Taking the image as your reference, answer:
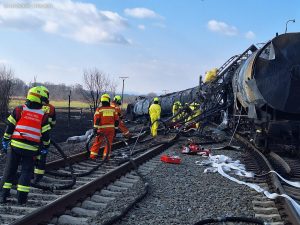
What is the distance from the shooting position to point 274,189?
6.88m

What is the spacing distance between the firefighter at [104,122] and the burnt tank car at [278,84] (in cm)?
406

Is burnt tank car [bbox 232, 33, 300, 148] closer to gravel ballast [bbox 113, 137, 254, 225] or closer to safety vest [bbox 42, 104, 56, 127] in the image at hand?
gravel ballast [bbox 113, 137, 254, 225]

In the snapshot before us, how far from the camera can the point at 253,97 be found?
11492 millimetres

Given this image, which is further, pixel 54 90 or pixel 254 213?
pixel 54 90

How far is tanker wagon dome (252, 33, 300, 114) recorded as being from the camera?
35.9 ft

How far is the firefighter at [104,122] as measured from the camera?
34.4 feet

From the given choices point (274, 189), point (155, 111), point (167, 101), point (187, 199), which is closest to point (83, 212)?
point (187, 199)

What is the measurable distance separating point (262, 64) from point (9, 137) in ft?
24.7

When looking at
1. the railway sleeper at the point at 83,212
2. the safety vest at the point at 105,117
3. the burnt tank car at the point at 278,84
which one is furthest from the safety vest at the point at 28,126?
the burnt tank car at the point at 278,84

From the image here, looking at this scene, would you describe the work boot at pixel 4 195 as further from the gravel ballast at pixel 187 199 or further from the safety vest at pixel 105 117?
the safety vest at pixel 105 117

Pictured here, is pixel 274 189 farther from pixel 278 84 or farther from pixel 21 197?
pixel 278 84

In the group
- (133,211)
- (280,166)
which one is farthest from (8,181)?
(280,166)

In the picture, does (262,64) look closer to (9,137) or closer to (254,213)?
(254,213)

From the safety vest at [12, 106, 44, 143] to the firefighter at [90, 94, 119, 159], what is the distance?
13.7 feet
